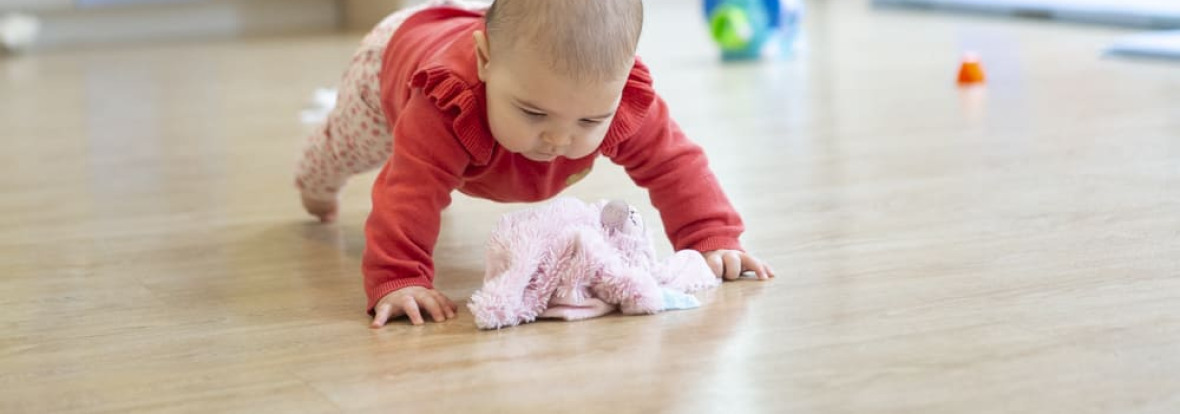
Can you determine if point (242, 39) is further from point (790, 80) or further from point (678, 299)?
point (678, 299)

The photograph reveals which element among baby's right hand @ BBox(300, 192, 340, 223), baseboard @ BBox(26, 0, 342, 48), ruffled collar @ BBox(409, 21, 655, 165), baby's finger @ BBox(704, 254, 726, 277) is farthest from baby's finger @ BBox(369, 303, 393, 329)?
baseboard @ BBox(26, 0, 342, 48)

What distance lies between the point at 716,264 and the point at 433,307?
23 cm

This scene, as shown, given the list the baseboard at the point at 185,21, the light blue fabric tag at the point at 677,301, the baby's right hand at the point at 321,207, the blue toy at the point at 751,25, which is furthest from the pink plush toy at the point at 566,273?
the baseboard at the point at 185,21

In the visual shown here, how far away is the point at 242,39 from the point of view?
409 centimetres

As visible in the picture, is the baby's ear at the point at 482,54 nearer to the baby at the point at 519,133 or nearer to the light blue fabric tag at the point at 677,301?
the baby at the point at 519,133

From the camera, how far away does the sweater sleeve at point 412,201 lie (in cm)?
113

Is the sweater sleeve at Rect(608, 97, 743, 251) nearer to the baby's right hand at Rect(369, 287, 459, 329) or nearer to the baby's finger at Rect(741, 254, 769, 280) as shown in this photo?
the baby's finger at Rect(741, 254, 769, 280)

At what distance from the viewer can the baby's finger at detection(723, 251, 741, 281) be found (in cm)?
120

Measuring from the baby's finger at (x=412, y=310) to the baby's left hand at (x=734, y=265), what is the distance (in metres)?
0.24

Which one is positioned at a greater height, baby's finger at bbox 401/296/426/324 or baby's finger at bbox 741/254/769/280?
baby's finger at bbox 401/296/426/324

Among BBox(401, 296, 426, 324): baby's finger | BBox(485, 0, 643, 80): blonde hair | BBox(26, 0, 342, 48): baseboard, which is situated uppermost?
BBox(485, 0, 643, 80): blonde hair

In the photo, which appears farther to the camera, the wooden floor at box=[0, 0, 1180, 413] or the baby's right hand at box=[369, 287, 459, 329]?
the baby's right hand at box=[369, 287, 459, 329]

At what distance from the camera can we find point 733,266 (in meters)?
1.20

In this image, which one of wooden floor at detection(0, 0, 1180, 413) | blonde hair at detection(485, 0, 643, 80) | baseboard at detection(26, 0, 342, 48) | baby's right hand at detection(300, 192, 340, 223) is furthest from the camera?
baseboard at detection(26, 0, 342, 48)
